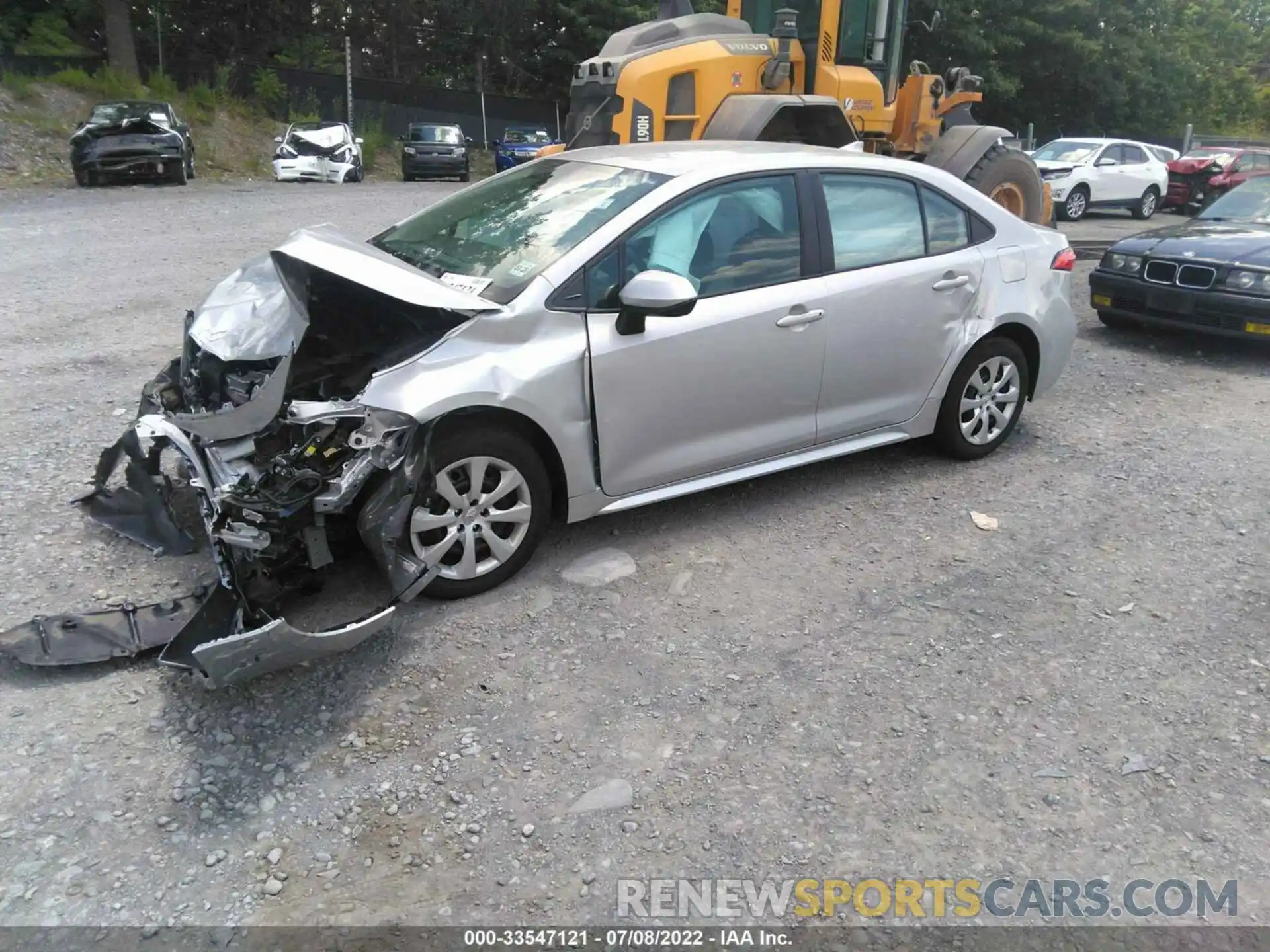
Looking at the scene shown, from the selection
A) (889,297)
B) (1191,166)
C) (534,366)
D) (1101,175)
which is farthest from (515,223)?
(1191,166)

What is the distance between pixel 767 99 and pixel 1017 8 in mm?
28614

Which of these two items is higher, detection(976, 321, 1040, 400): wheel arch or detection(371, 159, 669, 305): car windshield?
detection(371, 159, 669, 305): car windshield

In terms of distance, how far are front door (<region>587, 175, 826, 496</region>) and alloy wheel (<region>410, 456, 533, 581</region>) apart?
419 mm

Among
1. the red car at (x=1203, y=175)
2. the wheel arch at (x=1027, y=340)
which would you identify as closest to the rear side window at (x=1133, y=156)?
the red car at (x=1203, y=175)

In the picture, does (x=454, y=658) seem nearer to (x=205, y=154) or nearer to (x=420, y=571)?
(x=420, y=571)

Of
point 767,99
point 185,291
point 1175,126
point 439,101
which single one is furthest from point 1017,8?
point 185,291

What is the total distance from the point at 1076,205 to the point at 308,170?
1517cm

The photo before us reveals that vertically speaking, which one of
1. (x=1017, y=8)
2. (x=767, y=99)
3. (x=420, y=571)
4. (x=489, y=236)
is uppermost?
(x=1017, y=8)

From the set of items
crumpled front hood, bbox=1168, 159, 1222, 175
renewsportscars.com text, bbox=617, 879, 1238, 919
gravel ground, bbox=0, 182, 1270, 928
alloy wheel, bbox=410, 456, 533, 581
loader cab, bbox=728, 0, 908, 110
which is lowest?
renewsportscars.com text, bbox=617, 879, 1238, 919

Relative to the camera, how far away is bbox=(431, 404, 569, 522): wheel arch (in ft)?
12.4

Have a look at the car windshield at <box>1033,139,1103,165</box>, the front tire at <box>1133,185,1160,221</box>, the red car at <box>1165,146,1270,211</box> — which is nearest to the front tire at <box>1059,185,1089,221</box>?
the car windshield at <box>1033,139,1103,165</box>

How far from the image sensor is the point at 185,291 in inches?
352

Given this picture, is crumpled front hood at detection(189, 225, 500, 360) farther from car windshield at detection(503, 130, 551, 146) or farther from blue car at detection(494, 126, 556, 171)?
car windshield at detection(503, 130, 551, 146)

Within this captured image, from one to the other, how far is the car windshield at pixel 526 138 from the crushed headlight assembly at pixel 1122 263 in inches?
867
